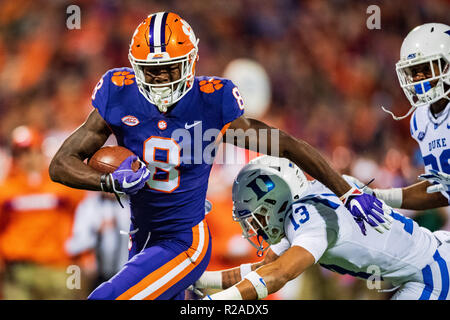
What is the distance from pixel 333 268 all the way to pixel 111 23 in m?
4.19

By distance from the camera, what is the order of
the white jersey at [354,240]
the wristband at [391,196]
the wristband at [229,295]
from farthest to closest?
the wristband at [391,196], the white jersey at [354,240], the wristband at [229,295]

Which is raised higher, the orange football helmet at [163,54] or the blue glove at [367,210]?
the orange football helmet at [163,54]

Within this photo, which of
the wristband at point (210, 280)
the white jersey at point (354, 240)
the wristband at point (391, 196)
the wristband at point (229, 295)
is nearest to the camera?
the wristband at point (229, 295)

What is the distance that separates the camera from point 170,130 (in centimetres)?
287

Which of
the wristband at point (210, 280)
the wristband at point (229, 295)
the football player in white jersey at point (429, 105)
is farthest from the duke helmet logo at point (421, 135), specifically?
the wristband at point (229, 295)

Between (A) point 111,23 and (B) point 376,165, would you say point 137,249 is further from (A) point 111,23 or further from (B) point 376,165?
(A) point 111,23

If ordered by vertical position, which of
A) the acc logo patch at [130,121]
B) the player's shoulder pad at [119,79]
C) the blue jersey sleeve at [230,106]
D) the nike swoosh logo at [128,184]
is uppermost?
the player's shoulder pad at [119,79]

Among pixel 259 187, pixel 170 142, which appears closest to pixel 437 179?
pixel 259 187

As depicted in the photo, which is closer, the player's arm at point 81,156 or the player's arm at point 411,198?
the player's arm at point 81,156

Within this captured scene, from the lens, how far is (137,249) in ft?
10.1

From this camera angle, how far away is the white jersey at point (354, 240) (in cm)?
282

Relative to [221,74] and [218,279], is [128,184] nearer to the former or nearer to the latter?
[218,279]

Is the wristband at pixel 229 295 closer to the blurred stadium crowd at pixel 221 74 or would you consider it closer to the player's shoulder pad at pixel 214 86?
the player's shoulder pad at pixel 214 86

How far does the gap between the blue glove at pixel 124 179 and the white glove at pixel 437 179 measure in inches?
62.0
